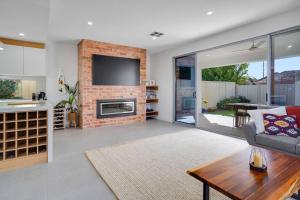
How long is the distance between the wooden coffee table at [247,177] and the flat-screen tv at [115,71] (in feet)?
14.5

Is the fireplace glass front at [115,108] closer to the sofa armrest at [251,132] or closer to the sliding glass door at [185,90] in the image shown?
the sliding glass door at [185,90]

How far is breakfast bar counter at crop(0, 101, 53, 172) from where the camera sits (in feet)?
8.18

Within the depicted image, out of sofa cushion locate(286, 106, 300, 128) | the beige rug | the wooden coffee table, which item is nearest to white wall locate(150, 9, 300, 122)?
sofa cushion locate(286, 106, 300, 128)

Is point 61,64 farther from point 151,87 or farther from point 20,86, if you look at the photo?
point 151,87

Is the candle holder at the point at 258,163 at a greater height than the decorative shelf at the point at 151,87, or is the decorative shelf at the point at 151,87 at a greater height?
the decorative shelf at the point at 151,87

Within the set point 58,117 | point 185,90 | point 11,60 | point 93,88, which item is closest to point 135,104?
point 93,88

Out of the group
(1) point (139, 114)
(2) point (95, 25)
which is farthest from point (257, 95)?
(2) point (95, 25)

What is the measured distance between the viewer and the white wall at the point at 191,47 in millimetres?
3273

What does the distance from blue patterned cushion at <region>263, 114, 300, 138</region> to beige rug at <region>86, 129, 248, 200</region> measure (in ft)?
2.61

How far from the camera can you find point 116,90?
5.61 metres

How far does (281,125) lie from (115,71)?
14.8ft

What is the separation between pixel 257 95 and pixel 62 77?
6912mm

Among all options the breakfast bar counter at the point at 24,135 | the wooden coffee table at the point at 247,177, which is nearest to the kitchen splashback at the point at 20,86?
the breakfast bar counter at the point at 24,135

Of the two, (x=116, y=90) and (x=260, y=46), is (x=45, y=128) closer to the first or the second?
(x=116, y=90)
